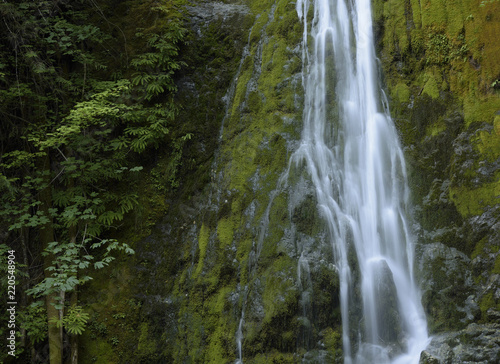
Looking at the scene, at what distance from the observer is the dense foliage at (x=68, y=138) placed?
6.30 metres

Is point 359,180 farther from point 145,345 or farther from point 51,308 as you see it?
point 51,308

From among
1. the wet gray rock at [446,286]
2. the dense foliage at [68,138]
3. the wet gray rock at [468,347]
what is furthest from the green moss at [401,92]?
the dense foliage at [68,138]

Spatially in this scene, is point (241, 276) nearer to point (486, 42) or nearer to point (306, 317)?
point (306, 317)

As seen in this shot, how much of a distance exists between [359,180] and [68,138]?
547cm

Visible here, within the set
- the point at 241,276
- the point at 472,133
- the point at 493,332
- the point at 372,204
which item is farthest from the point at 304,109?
the point at 493,332

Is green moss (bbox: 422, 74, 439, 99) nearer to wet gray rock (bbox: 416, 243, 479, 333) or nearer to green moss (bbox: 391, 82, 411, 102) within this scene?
green moss (bbox: 391, 82, 411, 102)

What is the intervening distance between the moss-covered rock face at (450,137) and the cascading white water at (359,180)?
251mm

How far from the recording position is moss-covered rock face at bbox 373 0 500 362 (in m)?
4.93

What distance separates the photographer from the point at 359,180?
5914mm

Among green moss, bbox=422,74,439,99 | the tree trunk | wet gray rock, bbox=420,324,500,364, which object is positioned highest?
green moss, bbox=422,74,439,99

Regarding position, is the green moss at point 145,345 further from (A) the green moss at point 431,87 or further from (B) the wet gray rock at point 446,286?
(A) the green moss at point 431,87

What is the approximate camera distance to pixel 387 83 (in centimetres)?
636

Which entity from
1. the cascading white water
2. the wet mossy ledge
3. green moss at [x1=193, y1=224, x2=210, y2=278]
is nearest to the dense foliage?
the wet mossy ledge

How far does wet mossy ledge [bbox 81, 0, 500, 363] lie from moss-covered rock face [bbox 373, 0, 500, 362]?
0.06 feet
